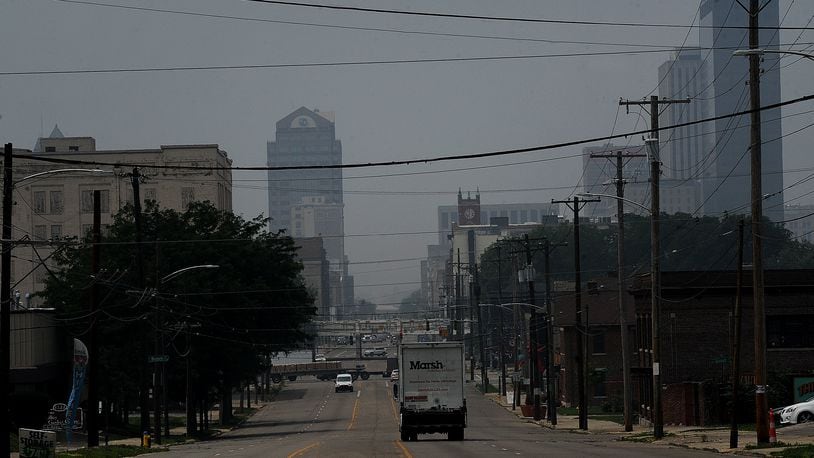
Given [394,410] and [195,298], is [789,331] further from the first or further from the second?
[394,410]

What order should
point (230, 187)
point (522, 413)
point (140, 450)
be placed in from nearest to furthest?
point (140, 450), point (522, 413), point (230, 187)

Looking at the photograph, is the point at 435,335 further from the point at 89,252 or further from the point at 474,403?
the point at 89,252

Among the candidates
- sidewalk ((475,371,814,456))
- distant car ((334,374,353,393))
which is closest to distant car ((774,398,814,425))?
sidewalk ((475,371,814,456))

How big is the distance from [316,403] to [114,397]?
1713 inches

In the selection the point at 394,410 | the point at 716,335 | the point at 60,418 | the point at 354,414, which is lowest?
the point at 394,410

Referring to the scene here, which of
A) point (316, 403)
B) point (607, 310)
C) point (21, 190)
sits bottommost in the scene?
point (316, 403)

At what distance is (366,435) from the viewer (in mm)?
63219

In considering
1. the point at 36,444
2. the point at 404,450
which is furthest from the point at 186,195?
the point at 36,444

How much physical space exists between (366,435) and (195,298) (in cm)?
2025

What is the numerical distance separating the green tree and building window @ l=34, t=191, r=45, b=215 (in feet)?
142

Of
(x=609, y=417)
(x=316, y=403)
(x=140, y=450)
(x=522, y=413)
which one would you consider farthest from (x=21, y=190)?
(x=140, y=450)

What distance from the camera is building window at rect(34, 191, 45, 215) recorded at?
413 feet

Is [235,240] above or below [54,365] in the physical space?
above

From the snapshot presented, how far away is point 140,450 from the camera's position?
177 ft
